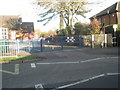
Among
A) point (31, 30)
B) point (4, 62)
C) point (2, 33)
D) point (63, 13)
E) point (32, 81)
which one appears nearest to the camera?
point (32, 81)

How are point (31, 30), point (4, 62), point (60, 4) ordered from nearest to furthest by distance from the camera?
point (4, 62)
point (60, 4)
point (31, 30)

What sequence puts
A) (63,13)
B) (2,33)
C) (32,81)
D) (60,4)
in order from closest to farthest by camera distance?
1. (32,81)
2. (2,33)
3. (60,4)
4. (63,13)

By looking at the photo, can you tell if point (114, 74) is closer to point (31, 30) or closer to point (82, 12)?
point (82, 12)

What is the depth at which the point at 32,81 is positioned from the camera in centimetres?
585

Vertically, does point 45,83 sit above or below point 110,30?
below

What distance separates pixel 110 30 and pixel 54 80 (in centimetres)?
1727

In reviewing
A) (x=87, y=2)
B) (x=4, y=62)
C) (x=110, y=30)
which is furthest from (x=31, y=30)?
(x=4, y=62)

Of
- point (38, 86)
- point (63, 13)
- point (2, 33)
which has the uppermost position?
point (63, 13)

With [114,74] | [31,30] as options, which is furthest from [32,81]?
[31,30]

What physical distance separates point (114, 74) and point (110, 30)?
15.6 metres

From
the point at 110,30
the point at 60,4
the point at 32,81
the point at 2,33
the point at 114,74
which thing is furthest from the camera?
the point at 60,4

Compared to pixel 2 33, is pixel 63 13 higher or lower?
higher

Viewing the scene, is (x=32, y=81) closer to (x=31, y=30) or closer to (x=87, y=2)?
(x=87, y=2)

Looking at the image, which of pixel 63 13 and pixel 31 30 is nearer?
pixel 63 13
